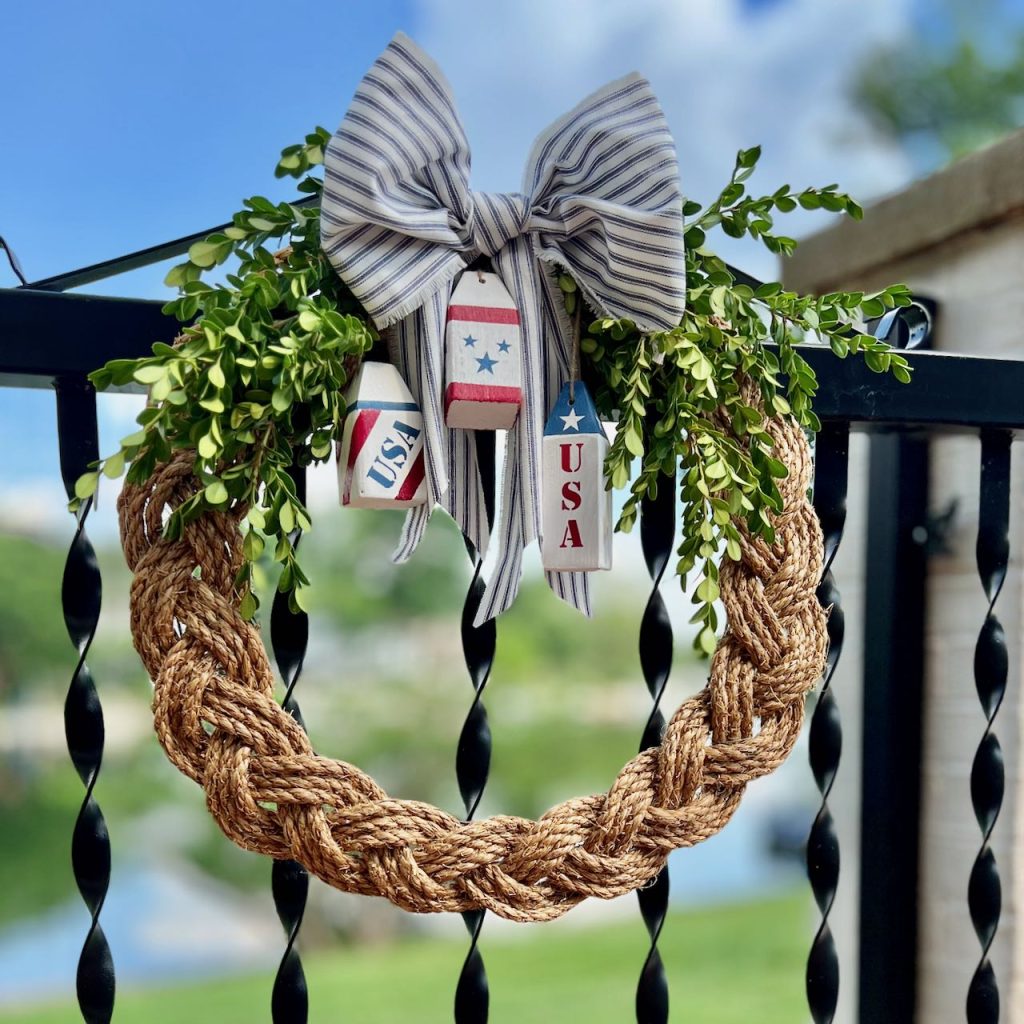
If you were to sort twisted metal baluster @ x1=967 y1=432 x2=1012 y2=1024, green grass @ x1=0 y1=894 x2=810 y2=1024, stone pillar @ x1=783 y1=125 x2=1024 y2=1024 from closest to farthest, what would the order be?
twisted metal baluster @ x1=967 y1=432 x2=1012 y2=1024
stone pillar @ x1=783 y1=125 x2=1024 y2=1024
green grass @ x1=0 y1=894 x2=810 y2=1024

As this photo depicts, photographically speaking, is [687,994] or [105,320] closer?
[105,320]

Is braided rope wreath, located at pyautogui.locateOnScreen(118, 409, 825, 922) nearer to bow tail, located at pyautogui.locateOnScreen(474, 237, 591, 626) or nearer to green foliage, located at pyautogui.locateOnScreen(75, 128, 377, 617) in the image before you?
green foliage, located at pyautogui.locateOnScreen(75, 128, 377, 617)

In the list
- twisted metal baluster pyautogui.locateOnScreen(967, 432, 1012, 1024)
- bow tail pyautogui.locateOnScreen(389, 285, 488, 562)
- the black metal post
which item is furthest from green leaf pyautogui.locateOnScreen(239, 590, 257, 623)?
the black metal post

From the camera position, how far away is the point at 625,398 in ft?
2.72

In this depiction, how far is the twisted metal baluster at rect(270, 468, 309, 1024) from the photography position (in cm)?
86

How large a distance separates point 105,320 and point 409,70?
0.27 m

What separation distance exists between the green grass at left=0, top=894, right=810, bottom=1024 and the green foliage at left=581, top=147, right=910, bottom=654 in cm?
583

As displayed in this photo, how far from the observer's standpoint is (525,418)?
0.82 meters

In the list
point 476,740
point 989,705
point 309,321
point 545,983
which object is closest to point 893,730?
point 989,705

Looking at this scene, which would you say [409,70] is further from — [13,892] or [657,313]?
[13,892]

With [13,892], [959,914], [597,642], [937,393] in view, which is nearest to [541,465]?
[937,393]

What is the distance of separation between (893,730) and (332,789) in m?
1.06

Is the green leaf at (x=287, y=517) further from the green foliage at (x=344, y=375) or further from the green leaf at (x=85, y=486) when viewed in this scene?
the green leaf at (x=85, y=486)

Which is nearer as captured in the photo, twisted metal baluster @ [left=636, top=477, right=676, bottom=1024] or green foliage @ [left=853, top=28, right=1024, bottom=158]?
twisted metal baluster @ [left=636, top=477, right=676, bottom=1024]
